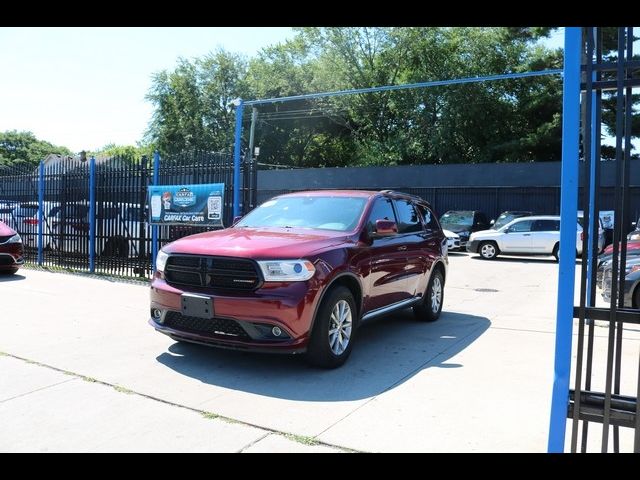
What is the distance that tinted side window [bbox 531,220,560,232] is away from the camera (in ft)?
56.7

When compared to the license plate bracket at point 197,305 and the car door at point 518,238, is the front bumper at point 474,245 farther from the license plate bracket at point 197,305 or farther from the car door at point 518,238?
the license plate bracket at point 197,305

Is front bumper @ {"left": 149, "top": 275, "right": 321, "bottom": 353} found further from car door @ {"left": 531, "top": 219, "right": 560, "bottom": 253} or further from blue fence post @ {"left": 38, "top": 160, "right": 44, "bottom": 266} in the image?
car door @ {"left": 531, "top": 219, "right": 560, "bottom": 253}

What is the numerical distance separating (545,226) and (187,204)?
12.1m

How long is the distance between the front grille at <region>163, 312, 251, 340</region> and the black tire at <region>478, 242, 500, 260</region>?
563 inches

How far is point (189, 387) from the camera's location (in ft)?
15.3

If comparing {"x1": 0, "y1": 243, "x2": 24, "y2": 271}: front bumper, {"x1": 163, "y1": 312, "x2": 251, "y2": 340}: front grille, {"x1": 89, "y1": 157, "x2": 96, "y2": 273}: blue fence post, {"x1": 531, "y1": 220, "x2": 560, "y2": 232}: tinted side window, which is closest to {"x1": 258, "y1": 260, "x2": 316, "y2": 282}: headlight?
{"x1": 163, "y1": 312, "x2": 251, "y2": 340}: front grille

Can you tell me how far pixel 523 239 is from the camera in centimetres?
1755

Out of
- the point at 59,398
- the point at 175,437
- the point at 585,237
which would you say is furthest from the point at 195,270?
the point at 585,237

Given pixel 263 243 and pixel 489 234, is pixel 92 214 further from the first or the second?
pixel 489 234

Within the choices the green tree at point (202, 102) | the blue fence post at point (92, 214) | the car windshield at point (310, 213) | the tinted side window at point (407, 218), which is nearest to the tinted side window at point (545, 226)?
the tinted side window at point (407, 218)

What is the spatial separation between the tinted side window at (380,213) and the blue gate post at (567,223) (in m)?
3.27

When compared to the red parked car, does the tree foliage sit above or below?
above

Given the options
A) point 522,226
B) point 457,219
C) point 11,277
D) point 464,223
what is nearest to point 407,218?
point 11,277
